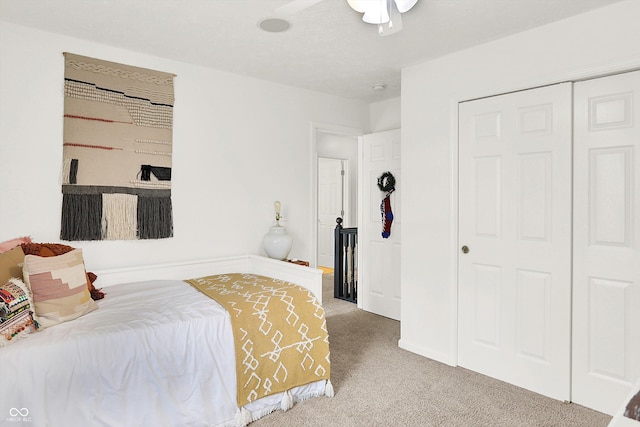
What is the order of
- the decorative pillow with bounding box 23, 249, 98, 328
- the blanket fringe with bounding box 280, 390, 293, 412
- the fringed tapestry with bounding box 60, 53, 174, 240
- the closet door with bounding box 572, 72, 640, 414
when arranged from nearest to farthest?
the decorative pillow with bounding box 23, 249, 98, 328, the closet door with bounding box 572, 72, 640, 414, the blanket fringe with bounding box 280, 390, 293, 412, the fringed tapestry with bounding box 60, 53, 174, 240

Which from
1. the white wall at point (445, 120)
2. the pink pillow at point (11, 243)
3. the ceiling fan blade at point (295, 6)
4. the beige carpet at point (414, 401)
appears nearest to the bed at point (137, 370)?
the beige carpet at point (414, 401)

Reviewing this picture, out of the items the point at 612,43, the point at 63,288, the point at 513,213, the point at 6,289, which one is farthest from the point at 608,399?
the point at 6,289

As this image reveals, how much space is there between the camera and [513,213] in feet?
8.87

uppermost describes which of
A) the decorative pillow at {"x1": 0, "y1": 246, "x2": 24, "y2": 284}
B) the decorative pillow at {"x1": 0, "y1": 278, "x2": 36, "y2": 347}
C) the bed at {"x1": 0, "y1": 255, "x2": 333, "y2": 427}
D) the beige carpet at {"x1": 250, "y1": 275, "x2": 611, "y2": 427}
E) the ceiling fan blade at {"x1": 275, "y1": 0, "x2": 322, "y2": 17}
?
the ceiling fan blade at {"x1": 275, "y1": 0, "x2": 322, "y2": 17}

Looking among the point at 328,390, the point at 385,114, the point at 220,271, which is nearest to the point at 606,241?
the point at 328,390

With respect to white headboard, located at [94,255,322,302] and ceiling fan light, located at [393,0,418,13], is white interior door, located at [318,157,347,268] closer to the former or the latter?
white headboard, located at [94,255,322,302]

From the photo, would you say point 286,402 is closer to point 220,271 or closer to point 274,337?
point 274,337

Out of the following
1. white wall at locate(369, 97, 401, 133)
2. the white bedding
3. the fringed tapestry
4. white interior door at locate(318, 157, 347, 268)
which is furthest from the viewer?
white interior door at locate(318, 157, 347, 268)

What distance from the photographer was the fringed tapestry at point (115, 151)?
2.73m

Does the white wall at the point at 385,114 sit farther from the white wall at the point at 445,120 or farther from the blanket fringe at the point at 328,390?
the blanket fringe at the point at 328,390

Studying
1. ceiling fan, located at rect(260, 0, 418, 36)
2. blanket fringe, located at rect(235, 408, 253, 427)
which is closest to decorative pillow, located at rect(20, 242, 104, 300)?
blanket fringe, located at rect(235, 408, 253, 427)

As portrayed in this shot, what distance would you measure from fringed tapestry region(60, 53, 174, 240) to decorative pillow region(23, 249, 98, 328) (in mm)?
672

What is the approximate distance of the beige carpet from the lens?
2.25m

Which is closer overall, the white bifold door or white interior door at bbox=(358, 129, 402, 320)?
the white bifold door
